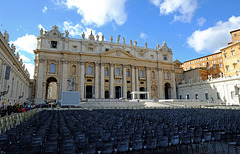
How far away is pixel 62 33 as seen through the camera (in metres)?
45.1

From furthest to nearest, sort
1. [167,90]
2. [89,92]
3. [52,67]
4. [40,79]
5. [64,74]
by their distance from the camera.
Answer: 1. [167,90]
2. [89,92]
3. [52,67]
4. [64,74]
5. [40,79]

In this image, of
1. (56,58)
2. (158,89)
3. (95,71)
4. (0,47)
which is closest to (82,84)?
(95,71)

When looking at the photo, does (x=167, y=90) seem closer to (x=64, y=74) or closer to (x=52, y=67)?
(x=64, y=74)

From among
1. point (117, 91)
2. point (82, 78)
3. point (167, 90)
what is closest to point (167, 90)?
point (167, 90)

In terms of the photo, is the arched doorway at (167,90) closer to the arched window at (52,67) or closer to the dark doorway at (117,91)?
the dark doorway at (117,91)

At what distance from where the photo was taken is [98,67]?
46.2 metres

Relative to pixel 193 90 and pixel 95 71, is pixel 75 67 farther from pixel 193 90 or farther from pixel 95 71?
pixel 193 90

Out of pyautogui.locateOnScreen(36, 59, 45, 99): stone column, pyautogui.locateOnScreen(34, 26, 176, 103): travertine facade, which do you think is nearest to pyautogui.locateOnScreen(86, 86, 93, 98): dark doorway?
pyautogui.locateOnScreen(34, 26, 176, 103): travertine facade

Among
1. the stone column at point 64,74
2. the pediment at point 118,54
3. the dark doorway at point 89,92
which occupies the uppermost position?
the pediment at point 118,54

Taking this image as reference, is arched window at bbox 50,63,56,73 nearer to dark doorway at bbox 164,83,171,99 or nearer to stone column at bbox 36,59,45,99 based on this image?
stone column at bbox 36,59,45,99

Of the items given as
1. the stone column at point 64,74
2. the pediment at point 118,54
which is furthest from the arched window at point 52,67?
the pediment at point 118,54

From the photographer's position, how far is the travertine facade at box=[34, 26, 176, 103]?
4212 centimetres

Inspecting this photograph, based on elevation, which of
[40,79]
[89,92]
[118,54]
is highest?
[118,54]

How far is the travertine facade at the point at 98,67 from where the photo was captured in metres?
42.1
